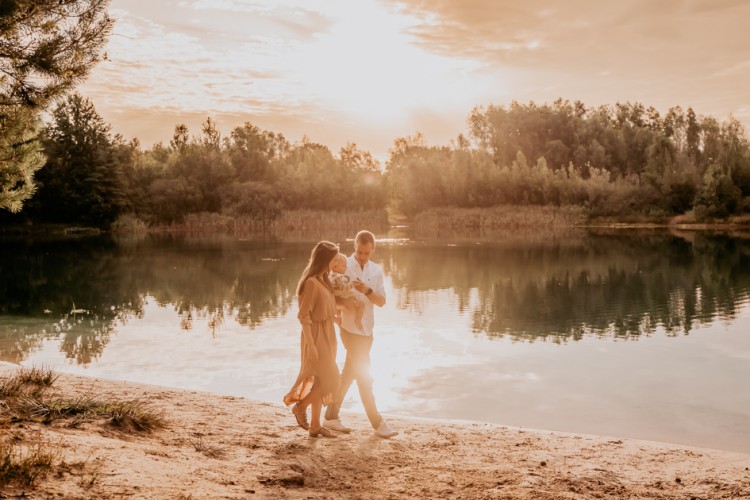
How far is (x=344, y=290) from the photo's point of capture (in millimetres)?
7094

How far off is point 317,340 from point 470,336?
25.8 ft

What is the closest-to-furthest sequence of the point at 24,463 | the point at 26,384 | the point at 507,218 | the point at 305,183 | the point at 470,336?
the point at 24,463, the point at 26,384, the point at 470,336, the point at 507,218, the point at 305,183

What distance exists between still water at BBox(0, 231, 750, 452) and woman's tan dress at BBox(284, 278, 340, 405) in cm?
211

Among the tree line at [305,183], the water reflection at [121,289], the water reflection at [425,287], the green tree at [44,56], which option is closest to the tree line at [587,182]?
the tree line at [305,183]

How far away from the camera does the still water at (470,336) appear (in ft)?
30.9

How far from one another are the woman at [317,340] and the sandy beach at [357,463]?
1.21 ft

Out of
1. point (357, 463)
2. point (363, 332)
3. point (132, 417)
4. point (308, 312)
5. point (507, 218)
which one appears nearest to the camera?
point (357, 463)

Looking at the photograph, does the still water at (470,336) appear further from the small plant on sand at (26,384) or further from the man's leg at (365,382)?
the small plant on sand at (26,384)

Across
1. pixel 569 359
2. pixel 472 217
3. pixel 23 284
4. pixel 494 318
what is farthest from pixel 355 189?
pixel 569 359

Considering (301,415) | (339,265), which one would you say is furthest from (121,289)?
(339,265)

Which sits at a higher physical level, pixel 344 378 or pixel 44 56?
pixel 44 56

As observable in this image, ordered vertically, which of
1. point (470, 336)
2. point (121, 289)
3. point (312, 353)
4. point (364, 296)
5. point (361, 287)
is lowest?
point (470, 336)

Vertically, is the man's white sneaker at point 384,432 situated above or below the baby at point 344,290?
below

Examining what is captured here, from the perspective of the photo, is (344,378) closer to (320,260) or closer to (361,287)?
(361,287)
